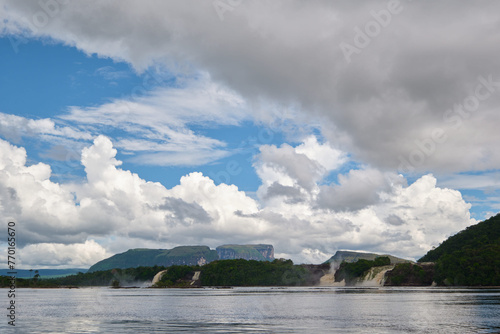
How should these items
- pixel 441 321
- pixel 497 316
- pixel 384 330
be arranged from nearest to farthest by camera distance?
1. pixel 384 330
2. pixel 441 321
3. pixel 497 316

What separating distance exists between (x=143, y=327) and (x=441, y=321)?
40085 millimetres

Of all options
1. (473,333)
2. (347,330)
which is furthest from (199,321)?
(473,333)

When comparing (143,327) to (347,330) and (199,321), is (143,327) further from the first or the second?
(347,330)

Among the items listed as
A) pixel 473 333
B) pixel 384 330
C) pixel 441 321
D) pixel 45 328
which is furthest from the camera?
pixel 441 321

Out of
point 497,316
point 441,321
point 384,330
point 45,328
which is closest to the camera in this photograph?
point 384,330

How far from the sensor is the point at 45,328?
6081 centimetres

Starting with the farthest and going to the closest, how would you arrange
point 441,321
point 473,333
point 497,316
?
point 497,316, point 441,321, point 473,333

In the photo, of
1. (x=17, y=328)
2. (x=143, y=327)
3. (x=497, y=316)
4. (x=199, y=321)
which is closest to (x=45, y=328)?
(x=17, y=328)

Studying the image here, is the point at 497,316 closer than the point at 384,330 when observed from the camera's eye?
No

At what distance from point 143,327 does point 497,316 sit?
50618 millimetres

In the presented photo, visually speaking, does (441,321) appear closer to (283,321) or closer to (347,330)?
(347,330)

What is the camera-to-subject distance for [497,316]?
229ft

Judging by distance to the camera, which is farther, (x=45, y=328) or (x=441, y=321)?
(x=441, y=321)

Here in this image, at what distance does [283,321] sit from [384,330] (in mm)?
17111
